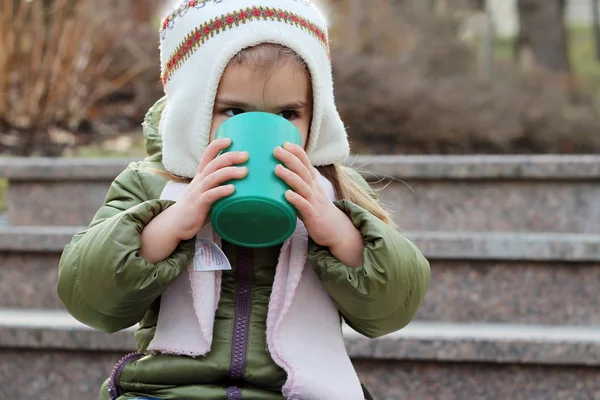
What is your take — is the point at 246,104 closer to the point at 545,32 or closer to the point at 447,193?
the point at 447,193

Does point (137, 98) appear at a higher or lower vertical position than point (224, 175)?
higher

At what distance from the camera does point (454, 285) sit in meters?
2.75

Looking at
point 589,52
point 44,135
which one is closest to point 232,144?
point 44,135

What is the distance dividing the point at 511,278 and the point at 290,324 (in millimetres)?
1209

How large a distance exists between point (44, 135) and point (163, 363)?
2999 millimetres

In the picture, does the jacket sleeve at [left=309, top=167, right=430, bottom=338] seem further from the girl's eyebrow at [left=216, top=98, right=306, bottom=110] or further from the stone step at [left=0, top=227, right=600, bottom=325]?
the stone step at [left=0, top=227, right=600, bottom=325]

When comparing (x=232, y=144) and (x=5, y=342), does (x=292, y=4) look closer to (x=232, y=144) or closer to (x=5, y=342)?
(x=232, y=144)

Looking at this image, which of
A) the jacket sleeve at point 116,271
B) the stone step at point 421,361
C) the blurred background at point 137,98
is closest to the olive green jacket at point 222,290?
the jacket sleeve at point 116,271

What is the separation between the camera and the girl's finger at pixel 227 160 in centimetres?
152

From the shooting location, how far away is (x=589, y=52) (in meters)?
17.6

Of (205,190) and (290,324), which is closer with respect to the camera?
(205,190)

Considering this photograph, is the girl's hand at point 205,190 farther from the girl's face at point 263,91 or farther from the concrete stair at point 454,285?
the concrete stair at point 454,285

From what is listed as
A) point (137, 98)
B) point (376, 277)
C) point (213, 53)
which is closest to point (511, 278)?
point (376, 277)

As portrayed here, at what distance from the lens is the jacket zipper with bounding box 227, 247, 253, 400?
5.63ft
